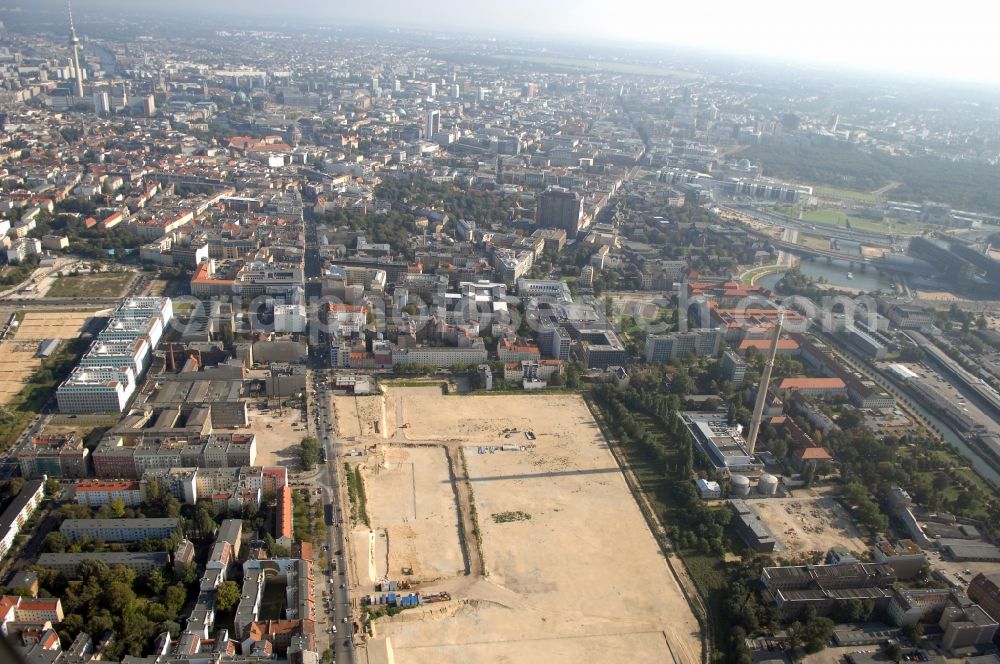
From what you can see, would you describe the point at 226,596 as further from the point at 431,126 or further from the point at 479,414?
the point at 431,126

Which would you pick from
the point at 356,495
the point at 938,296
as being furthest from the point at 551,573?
the point at 938,296

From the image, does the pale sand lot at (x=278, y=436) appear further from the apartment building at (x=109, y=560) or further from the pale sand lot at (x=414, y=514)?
the apartment building at (x=109, y=560)

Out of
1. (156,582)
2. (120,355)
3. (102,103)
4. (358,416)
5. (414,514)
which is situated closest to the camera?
(156,582)

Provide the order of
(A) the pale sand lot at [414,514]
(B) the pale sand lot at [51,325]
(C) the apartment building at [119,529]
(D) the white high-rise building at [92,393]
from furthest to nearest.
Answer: (B) the pale sand lot at [51,325] → (D) the white high-rise building at [92,393] → (A) the pale sand lot at [414,514] → (C) the apartment building at [119,529]

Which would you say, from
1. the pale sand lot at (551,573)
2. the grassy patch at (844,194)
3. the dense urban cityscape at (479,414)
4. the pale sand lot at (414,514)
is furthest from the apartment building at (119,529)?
the grassy patch at (844,194)

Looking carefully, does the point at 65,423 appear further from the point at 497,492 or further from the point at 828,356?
the point at 828,356

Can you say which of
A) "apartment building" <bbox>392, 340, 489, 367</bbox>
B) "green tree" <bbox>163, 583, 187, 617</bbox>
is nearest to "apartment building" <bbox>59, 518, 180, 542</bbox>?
"green tree" <bbox>163, 583, 187, 617</bbox>
